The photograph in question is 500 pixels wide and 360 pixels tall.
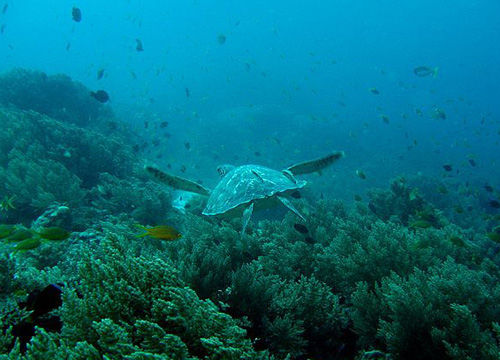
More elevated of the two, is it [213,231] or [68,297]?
[213,231]

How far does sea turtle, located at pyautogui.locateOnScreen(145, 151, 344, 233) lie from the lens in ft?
15.5

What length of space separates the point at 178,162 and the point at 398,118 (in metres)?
61.8

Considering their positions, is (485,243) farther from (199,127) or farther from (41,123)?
(199,127)

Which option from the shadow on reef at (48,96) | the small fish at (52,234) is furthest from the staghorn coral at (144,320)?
the shadow on reef at (48,96)

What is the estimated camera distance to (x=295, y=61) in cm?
10212

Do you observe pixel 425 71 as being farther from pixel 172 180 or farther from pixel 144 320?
pixel 144 320

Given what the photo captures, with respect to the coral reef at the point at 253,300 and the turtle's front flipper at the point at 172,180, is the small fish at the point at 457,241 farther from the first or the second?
the turtle's front flipper at the point at 172,180

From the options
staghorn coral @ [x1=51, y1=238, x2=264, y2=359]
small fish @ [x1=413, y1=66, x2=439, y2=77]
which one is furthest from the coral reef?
small fish @ [x1=413, y1=66, x2=439, y2=77]

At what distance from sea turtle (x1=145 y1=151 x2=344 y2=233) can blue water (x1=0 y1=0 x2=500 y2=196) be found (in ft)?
85.1

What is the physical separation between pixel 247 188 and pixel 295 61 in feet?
357

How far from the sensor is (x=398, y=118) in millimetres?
66562

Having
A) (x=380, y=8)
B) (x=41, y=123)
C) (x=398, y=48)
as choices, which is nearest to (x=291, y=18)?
(x=380, y=8)

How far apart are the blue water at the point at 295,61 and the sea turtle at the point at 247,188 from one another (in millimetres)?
25930

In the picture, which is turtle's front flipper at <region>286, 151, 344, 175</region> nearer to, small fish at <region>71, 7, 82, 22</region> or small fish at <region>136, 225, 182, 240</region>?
small fish at <region>136, 225, 182, 240</region>
